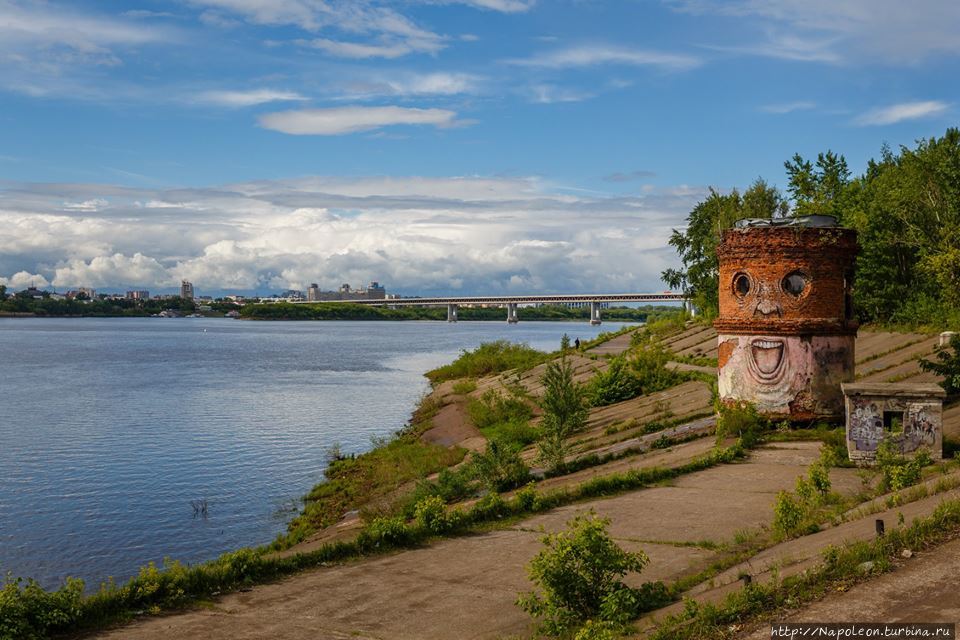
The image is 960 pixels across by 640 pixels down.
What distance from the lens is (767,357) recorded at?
65.5 feet

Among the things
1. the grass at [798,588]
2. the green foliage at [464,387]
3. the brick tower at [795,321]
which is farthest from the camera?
the green foliage at [464,387]

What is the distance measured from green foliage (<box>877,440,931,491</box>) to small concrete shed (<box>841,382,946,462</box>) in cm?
26

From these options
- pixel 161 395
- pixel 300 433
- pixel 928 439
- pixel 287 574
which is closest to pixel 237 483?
pixel 300 433

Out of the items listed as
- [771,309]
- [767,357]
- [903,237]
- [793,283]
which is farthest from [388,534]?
[903,237]

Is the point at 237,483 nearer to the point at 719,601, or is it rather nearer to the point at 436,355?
the point at 719,601

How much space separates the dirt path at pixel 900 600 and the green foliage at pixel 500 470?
10.3 meters

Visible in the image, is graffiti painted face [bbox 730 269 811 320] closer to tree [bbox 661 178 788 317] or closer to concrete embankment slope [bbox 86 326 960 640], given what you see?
concrete embankment slope [bbox 86 326 960 640]

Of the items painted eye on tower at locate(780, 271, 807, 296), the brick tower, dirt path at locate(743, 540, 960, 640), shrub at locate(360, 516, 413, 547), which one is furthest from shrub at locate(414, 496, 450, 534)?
painted eye on tower at locate(780, 271, 807, 296)

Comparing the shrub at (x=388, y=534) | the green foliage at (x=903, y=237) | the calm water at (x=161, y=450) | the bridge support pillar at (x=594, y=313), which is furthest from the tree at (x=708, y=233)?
the bridge support pillar at (x=594, y=313)

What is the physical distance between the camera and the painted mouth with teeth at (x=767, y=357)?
780 inches

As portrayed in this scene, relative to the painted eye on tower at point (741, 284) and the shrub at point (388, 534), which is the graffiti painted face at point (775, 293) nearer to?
the painted eye on tower at point (741, 284)

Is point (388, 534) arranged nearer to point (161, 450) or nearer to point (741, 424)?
point (741, 424)

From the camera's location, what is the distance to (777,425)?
20016 mm

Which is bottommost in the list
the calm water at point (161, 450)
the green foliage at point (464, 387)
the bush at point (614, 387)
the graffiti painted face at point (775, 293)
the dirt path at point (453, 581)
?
the calm water at point (161, 450)
